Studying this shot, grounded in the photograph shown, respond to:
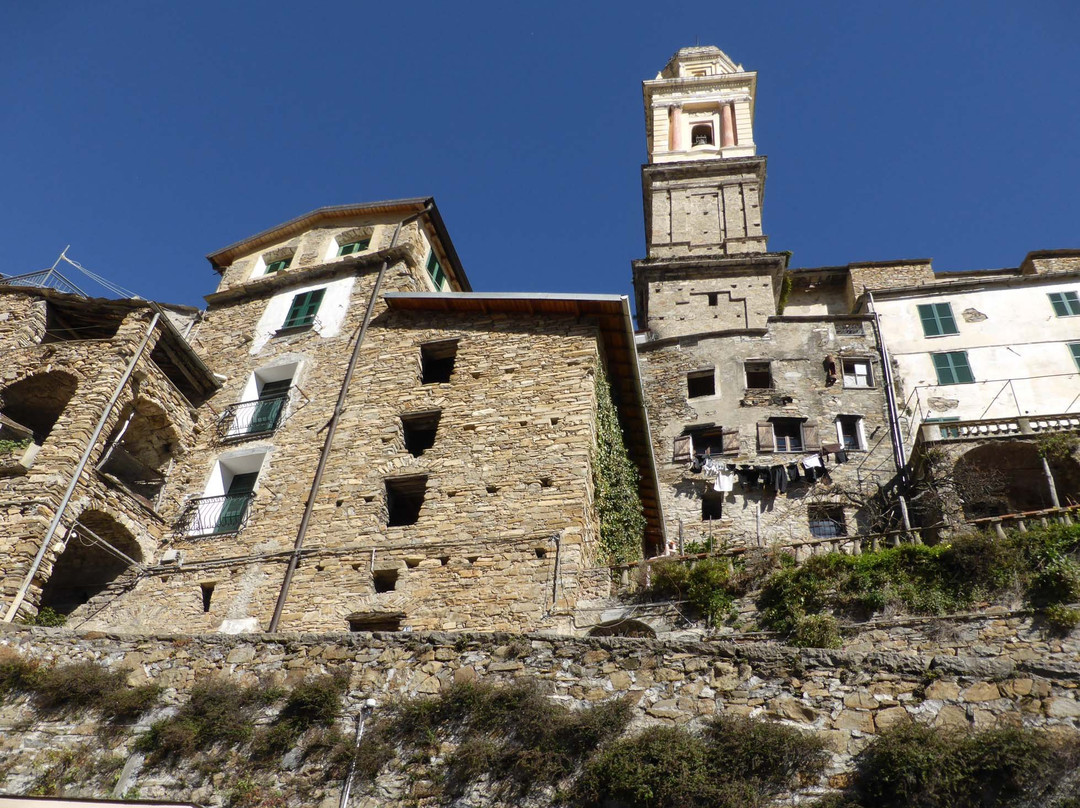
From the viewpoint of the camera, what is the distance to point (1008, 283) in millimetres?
28266

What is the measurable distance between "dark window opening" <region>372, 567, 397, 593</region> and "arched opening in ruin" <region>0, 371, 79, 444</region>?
7.30 metres

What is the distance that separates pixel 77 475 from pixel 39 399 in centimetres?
410

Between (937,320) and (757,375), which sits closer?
(757,375)

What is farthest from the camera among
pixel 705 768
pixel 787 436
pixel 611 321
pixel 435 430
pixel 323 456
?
pixel 787 436

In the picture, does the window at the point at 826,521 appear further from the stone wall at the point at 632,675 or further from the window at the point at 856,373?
the stone wall at the point at 632,675

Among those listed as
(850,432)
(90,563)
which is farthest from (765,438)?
(90,563)

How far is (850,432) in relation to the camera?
2469 centimetres

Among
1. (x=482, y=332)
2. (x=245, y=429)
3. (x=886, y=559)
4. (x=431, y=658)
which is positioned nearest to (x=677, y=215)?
(x=482, y=332)

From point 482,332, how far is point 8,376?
901 centimetres

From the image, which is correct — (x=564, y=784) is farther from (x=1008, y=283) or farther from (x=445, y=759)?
(x=1008, y=283)

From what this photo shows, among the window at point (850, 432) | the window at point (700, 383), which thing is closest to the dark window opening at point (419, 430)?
the window at point (700, 383)

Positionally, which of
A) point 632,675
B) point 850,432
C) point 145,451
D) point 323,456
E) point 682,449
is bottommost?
point 632,675

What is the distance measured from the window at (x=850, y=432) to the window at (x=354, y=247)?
1362 centimetres

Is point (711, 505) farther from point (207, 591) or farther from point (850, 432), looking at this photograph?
point (207, 591)
